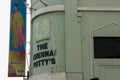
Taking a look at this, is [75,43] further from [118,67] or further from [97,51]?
[118,67]

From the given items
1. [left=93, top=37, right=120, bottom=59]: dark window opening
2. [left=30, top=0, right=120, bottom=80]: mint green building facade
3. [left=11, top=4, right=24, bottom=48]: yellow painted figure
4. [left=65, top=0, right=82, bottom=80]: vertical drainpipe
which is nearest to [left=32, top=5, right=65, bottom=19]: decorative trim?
[left=30, top=0, right=120, bottom=80]: mint green building facade

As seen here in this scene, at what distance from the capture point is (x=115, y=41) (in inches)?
666

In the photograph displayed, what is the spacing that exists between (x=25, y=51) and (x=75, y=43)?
340 centimetres

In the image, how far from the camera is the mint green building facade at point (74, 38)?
1644 centimetres

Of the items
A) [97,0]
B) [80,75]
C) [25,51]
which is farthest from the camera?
[25,51]

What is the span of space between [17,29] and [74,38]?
377cm

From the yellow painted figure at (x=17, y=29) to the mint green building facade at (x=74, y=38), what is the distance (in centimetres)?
139

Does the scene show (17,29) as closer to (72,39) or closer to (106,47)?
(72,39)

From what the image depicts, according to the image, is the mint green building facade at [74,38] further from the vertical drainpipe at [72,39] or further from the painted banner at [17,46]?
the painted banner at [17,46]

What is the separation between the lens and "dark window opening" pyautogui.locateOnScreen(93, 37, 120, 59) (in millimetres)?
16769

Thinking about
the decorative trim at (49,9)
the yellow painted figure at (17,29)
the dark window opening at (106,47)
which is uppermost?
the decorative trim at (49,9)

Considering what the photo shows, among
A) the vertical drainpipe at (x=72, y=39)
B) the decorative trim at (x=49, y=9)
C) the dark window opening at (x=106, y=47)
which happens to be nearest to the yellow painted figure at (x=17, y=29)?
the decorative trim at (x=49, y=9)

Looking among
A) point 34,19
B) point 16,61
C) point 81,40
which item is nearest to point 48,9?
point 34,19

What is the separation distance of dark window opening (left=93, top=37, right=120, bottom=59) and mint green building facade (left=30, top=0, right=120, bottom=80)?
0.42 feet
